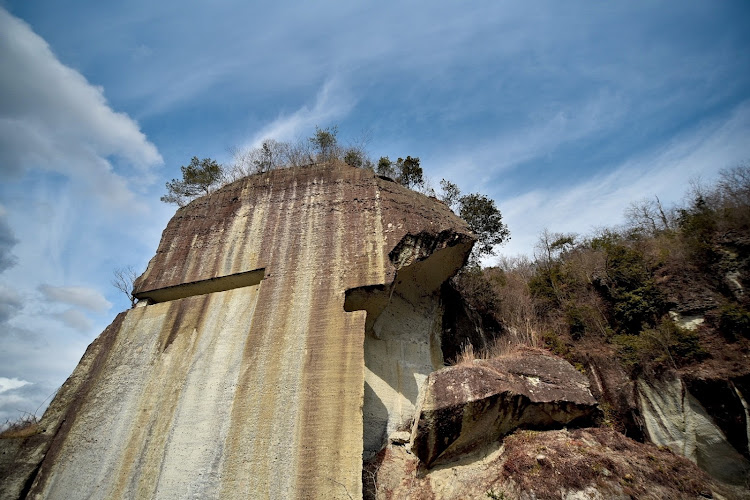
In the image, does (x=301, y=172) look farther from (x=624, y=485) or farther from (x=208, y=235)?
(x=624, y=485)

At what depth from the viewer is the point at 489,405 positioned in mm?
6547

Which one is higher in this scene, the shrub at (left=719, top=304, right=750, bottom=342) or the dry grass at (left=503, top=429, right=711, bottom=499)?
the shrub at (left=719, top=304, right=750, bottom=342)

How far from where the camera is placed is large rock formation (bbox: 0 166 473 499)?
591 centimetres

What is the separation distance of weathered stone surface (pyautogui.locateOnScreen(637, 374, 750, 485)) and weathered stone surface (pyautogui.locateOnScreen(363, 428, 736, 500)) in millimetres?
341

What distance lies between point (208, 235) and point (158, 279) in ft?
4.65

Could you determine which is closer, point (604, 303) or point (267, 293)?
point (267, 293)

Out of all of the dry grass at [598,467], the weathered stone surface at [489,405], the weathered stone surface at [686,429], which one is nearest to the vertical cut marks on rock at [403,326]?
the weathered stone surface at [489,405]

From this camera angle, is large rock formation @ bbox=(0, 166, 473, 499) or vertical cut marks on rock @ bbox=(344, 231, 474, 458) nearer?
large rock formation @ bbox=(0, 166, 473, 499)

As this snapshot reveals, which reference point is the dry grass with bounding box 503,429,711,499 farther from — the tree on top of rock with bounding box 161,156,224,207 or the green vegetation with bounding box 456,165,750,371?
the tree on top of rock with bounding box 161,156,224,207

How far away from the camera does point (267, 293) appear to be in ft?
24.9

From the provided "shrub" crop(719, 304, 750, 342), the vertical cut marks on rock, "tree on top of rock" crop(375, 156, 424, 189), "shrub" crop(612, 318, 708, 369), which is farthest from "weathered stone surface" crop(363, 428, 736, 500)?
"tree on top of rock" crop(375, 156, 424, 189)

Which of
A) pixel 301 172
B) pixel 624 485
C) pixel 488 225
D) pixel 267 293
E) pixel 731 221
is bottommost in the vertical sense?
pixel 624 485

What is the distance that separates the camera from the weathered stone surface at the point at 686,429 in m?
6.22

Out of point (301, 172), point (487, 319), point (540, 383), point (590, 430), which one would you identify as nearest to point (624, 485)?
point (590, 430)
